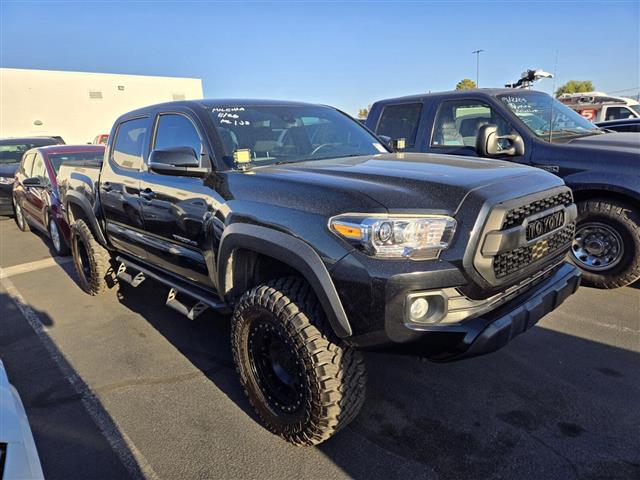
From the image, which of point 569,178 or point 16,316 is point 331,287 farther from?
point 16,316

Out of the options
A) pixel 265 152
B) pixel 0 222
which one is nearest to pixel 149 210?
pixel 265 152

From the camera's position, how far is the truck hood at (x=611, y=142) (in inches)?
167

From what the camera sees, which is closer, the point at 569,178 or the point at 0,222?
the point at 569,178

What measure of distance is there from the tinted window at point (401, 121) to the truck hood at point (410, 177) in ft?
9.01

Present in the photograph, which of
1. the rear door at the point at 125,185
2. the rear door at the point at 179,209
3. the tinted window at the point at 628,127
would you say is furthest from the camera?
the tinted window at the point at 628,127

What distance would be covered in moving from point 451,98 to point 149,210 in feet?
12.5

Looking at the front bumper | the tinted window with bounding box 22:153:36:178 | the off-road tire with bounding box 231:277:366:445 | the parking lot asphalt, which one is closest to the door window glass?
the off-road tire with bounding box 231:277:366:445

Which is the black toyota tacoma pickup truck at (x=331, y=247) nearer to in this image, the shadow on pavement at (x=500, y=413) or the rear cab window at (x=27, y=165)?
the shadow on pavement at (x=500, y=413)

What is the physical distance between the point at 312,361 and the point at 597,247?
3.61 meters

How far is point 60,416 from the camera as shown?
283 centimetres

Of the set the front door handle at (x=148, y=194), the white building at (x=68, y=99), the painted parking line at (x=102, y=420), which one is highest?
the white building at (x=68, y=99)

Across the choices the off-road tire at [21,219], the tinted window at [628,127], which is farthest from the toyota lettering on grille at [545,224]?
the off-road tire at [21,219]

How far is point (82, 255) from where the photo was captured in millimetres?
5227

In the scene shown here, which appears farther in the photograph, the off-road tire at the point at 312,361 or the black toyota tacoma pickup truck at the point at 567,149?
the black toyota tacoma pickup truck at the point at 567,149
